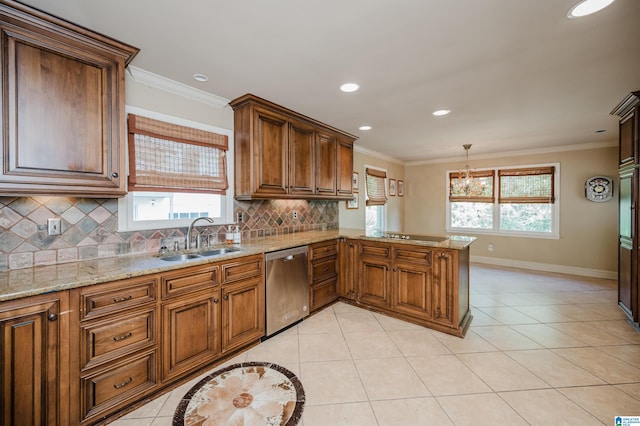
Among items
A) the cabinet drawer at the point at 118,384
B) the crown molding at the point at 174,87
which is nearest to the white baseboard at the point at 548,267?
the crown molding at the point at 174,87

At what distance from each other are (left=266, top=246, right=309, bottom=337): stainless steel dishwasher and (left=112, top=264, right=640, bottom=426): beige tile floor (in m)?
0.16

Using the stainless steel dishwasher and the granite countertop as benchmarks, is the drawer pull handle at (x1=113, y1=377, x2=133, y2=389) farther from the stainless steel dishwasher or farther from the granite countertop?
the stainless steel dishwasher

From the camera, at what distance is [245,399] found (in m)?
1.84

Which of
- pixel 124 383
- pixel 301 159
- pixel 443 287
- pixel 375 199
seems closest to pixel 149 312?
pixel 124 383

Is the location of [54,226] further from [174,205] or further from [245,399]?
[245,399]

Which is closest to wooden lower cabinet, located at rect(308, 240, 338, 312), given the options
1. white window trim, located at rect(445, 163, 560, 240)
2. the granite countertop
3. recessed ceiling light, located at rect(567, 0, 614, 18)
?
the granite countertop

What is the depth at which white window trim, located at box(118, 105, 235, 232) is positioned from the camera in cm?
223

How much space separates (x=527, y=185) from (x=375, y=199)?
3112 mm

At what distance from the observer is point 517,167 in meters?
5.55

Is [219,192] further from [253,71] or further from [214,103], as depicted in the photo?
[253,71]

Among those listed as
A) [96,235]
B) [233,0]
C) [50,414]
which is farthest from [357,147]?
[50,414]

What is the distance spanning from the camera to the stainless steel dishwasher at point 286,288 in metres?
2.66

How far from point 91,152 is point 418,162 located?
6.45 meters

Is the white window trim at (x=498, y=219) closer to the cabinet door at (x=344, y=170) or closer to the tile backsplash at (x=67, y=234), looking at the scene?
the cabinet door at (x=344, y=170)
